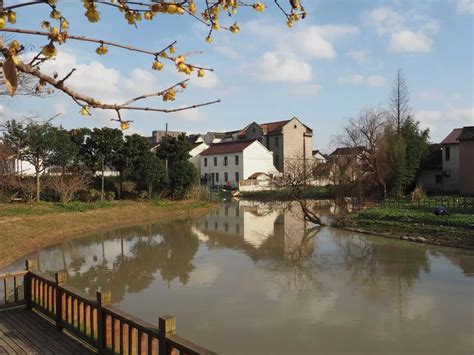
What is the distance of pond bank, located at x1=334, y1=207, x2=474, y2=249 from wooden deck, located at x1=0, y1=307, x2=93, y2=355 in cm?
1210

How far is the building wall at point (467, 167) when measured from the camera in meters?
23.8

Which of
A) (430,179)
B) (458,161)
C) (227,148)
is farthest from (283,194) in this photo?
(227,148)

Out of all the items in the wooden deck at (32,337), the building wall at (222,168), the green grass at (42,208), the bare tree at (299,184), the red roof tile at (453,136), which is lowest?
the wooden deck at (32,337)

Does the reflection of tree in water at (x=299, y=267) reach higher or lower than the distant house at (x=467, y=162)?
lower

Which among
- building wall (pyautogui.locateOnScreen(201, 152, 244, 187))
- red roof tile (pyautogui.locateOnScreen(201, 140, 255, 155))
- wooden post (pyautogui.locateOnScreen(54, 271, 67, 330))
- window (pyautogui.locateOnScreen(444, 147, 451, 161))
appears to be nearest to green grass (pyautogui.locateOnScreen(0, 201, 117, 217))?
wooden post (pyautogui.locateOnScreen(54, 271, 67, 330))

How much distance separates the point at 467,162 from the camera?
78.5 feet

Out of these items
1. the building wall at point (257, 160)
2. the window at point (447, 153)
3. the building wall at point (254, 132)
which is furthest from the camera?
the building wall at point (254, 132)

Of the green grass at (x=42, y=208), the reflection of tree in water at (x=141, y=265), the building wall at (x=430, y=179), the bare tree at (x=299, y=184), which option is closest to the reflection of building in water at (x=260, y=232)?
the bare tree at (x=299, y=184)

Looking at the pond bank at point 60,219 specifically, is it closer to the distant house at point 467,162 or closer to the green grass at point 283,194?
the green grass at point 283,194

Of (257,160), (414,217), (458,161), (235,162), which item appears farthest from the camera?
(257,160)

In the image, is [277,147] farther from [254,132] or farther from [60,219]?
[60,219]

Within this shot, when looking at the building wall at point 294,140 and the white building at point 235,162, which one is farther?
the building wall at point 294,140

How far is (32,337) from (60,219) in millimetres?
13448

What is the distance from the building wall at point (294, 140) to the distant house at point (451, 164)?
629 inches
